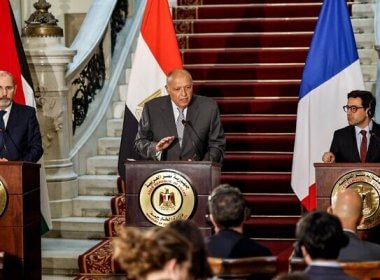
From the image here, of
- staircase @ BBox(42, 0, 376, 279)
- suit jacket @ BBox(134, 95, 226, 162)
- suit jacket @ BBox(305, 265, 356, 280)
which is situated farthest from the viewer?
staircase @ BBox(42, 0, 376, 279)

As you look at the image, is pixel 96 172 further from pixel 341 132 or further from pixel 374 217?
pixel 374 217

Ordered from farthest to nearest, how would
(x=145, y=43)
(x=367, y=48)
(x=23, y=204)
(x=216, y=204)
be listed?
1. (x=367, y=48)
2. (x=145, y=43)
3. (x=23, y=204)
4. (x=216, y=204)

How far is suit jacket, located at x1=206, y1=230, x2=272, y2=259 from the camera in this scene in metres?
5.01

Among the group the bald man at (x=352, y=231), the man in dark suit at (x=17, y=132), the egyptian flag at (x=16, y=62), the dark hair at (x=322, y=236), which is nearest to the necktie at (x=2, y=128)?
the man in dark suit at (x=17, y=132)

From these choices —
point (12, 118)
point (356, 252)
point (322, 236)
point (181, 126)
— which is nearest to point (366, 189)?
point (181, 126)

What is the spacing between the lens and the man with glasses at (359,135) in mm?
7246

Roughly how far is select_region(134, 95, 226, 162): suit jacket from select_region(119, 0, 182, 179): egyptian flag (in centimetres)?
114

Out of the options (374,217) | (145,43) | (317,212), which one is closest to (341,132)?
(374,217)

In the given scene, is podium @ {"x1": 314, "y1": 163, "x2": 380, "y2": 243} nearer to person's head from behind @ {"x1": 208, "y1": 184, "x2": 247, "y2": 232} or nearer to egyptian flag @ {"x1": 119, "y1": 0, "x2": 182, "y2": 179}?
person's head from behind @ {"x1": 208, "y1": 184, "x2": 247, "y2": 232}

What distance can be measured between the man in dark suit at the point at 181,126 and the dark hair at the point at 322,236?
2.71m

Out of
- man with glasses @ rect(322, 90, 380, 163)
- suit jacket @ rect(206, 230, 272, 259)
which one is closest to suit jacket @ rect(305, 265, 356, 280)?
suit jacket @ rect(206, 230, 272, 259)

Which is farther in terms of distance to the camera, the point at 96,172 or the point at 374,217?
the point at 96,172

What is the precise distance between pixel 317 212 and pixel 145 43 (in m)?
4.35

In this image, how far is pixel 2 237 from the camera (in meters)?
7.21
